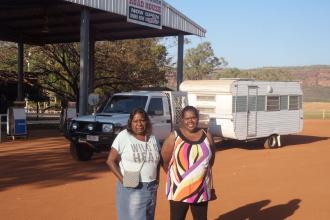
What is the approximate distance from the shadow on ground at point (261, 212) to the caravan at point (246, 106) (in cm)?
829

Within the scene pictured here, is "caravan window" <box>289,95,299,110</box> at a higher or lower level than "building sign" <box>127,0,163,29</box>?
lower

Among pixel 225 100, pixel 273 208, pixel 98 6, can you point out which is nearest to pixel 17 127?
pixel 98 6

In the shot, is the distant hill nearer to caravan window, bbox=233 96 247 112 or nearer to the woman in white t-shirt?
caravan window, bbox=233 96 247 112

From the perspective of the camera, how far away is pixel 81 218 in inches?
283

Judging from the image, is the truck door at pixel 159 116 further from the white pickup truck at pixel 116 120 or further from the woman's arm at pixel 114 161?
the woman's arm at pixel 114 161

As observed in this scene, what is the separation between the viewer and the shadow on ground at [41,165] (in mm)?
10317

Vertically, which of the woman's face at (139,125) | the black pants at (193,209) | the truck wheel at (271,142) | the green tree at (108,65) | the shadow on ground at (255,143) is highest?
the green tree at (108,65)

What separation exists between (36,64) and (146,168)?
30.5 metres

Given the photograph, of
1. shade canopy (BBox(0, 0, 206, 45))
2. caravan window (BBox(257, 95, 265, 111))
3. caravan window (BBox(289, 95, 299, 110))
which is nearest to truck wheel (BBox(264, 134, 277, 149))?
caravan window (BBox(257, 95, 265, 111))

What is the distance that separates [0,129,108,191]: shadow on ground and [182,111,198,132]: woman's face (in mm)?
5364

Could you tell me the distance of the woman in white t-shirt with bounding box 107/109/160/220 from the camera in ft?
15.0

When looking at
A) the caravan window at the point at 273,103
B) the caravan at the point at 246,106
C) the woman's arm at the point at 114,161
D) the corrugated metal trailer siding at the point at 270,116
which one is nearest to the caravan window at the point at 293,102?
the caravan at the point at 246,106

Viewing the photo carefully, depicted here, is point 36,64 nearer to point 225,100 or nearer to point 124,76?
point 124,76

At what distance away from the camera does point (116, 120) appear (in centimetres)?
1255
